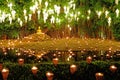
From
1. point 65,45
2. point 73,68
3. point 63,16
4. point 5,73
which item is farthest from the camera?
point 63,16

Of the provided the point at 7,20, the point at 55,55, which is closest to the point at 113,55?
the point at 55,55

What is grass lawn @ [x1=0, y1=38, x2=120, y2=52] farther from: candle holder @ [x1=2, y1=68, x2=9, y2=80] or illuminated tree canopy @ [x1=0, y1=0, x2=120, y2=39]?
candle holder @ [x1=2, y1=68, x2=9, y2=80]

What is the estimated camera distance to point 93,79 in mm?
4312

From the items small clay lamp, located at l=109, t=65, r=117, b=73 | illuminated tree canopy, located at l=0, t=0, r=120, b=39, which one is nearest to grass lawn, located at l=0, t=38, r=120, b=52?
illuminated tree canopy, located at l=0, t=0, r=120, b=39

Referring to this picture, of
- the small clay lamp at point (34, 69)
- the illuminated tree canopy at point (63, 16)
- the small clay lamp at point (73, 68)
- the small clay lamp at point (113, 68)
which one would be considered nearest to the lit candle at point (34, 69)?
the small clay lamp at point (34, 69)

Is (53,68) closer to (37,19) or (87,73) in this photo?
(87,73)

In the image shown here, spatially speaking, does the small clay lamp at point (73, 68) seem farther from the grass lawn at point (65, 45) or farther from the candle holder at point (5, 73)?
the grass lawn at point (65, 45)

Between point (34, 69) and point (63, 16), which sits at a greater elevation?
point (63, 16)

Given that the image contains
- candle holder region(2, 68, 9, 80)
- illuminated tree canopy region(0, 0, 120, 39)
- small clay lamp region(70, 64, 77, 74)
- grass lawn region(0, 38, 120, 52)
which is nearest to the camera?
candle holder region(2, 68, 9, 80)

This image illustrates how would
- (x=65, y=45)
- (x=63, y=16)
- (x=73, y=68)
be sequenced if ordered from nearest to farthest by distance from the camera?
1. (x=73, y=68)
2. (x=65, y=45)
3. (x=63, y=16)

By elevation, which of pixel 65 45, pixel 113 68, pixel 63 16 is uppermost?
pixel 63 16

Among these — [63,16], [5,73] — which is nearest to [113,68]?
[5,73]

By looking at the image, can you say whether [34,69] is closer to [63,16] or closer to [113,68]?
[113,68]

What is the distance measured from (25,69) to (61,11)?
8148 mm
